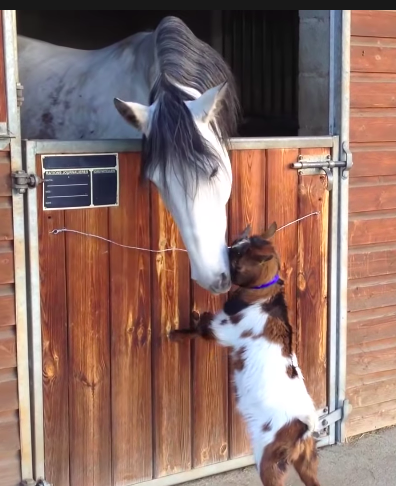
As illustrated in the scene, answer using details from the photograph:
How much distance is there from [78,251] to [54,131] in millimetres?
963

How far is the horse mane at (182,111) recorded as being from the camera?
7.88ft

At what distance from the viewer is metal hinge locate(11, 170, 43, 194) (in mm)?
2568

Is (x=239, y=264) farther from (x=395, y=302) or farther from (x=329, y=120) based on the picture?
(x=395, y=302)

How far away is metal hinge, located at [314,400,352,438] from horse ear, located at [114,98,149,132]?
1809 mm

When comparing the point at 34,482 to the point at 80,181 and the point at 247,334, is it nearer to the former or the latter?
the point at 247,334

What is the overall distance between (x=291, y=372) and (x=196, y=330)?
49 cm

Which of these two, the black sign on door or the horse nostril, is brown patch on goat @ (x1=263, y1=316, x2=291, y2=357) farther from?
the black sign on door

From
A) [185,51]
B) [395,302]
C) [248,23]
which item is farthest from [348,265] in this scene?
[248,23]

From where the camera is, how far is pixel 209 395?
3170 mm

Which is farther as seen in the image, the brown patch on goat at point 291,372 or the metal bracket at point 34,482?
the metal bracket at point 34,482

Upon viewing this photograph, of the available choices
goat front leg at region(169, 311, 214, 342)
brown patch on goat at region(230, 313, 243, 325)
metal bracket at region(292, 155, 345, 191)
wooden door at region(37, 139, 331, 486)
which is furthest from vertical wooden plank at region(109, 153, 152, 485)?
metal bracket at region(292, 155, 345, 191)

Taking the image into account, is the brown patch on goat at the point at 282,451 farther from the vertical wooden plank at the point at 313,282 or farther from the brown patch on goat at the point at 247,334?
the vertical wooden plank at the point at 313,282

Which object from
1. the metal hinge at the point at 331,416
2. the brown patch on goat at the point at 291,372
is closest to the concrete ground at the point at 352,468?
the metal hinge at the point at 331,416

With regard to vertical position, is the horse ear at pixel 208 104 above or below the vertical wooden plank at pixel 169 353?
above
